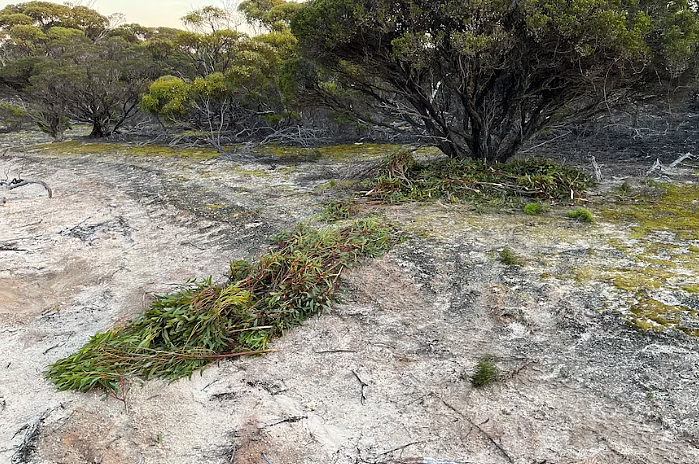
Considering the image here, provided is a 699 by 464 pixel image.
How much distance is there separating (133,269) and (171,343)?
7.12 feet

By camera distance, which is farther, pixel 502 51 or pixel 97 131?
pixel 97 131

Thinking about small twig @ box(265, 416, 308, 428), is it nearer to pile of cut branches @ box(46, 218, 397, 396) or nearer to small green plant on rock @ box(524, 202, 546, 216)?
pile of cut branches @ box(46, 218, 397, 396)

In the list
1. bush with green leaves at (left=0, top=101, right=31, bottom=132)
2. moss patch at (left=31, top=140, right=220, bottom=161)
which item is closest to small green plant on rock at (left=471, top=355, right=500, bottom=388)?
moss patch at (left=31, top=140, right=220, bottom=161)

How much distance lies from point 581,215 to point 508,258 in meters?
1.80

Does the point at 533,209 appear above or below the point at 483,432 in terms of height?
above

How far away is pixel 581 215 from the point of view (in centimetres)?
592

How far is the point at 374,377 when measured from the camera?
11.0 ft

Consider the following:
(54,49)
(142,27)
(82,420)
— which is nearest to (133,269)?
(82,420)

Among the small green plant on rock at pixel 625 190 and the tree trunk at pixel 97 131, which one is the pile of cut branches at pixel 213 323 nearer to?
the small green plant on rock at pixel 625 190

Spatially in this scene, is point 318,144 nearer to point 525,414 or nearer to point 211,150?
point 211,150

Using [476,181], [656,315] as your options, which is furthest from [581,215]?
[656,315]

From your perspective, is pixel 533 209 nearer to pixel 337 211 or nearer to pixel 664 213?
pixel 664 213

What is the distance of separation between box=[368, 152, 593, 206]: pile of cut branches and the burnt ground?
0.46m

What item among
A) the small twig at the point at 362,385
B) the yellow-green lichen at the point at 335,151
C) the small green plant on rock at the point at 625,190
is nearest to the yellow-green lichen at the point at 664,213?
the small green plant on rock at the point at 625,190
